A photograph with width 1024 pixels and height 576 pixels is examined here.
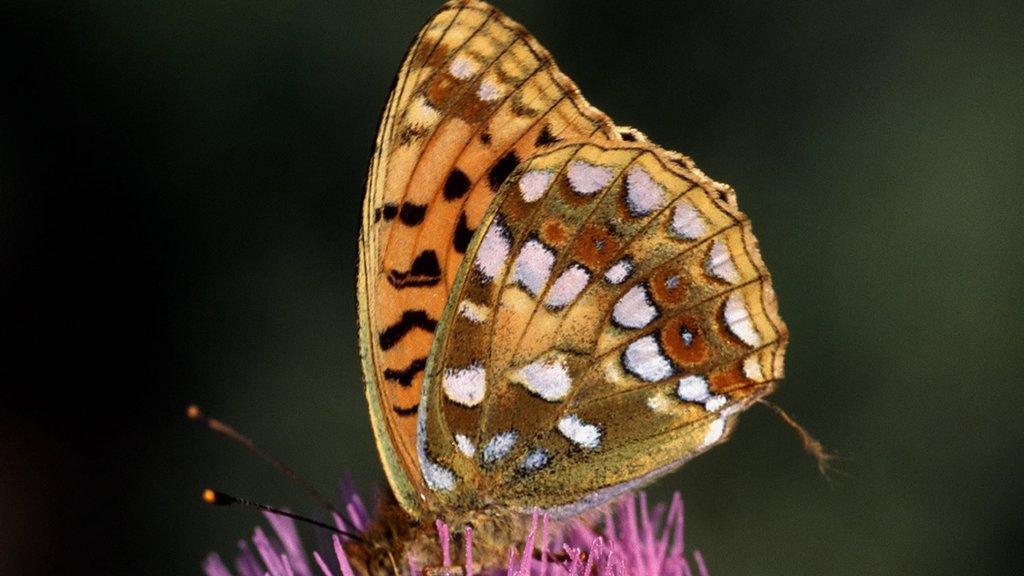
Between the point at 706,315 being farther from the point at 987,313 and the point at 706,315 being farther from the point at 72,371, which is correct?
the point at 72,371

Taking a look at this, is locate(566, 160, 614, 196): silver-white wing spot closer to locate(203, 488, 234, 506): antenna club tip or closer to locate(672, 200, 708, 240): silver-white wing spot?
locate(672, 200, 708, 240): silver-white wing spot

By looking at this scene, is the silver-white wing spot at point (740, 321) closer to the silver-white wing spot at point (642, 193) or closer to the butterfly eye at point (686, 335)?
the butterfly eye at point (686, 335)

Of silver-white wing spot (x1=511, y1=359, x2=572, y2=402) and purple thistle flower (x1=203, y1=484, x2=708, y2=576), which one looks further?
silver-white wing spot (x1=511, y1=359, x2=572, y2=402)

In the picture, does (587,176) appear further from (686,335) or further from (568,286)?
(686,335)

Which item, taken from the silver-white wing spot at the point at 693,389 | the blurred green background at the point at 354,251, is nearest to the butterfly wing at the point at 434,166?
the silver-white wing spot at the point at 693,389

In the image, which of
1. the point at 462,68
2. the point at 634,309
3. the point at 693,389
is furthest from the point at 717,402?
the point at 462,68

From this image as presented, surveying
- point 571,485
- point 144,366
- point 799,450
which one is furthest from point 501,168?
point 144,366

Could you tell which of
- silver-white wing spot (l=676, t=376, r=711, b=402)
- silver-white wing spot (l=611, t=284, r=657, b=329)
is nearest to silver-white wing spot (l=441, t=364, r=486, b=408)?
silver-white wing spot (l=611, t=284, r=657, b=329)
